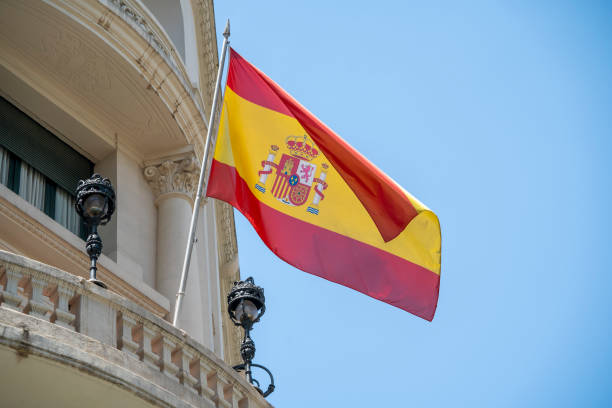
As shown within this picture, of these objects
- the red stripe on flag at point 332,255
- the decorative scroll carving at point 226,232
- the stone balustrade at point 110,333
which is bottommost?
the stone balustrade at point 110,333

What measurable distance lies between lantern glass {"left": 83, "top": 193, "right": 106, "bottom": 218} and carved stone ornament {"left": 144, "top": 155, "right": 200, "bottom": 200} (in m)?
7.27

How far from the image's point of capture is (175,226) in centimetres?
1773

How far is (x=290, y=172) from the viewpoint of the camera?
47.2ft

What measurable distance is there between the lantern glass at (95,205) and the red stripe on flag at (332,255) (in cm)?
288

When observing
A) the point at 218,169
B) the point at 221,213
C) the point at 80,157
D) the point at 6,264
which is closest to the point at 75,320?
the point at 6,264

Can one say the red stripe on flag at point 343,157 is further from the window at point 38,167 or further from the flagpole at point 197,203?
the window at point 38,167

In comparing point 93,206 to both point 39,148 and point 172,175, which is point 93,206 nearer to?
point 39,148

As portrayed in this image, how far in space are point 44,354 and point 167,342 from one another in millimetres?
1914

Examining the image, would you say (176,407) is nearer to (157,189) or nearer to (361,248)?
(361,248)

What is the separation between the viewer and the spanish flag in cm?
1380

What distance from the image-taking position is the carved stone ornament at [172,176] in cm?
1823

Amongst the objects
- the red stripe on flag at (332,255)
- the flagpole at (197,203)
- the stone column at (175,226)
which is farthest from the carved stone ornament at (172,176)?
the red stripe on flag at (332,255)

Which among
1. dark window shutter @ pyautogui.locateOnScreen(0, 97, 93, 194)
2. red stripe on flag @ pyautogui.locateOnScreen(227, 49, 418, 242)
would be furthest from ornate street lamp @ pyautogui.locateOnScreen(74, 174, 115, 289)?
dark window shutter @ pyautogui.locateOnScreen(0, 97, 93, 194)

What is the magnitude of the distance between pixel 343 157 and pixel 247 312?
3597mm
